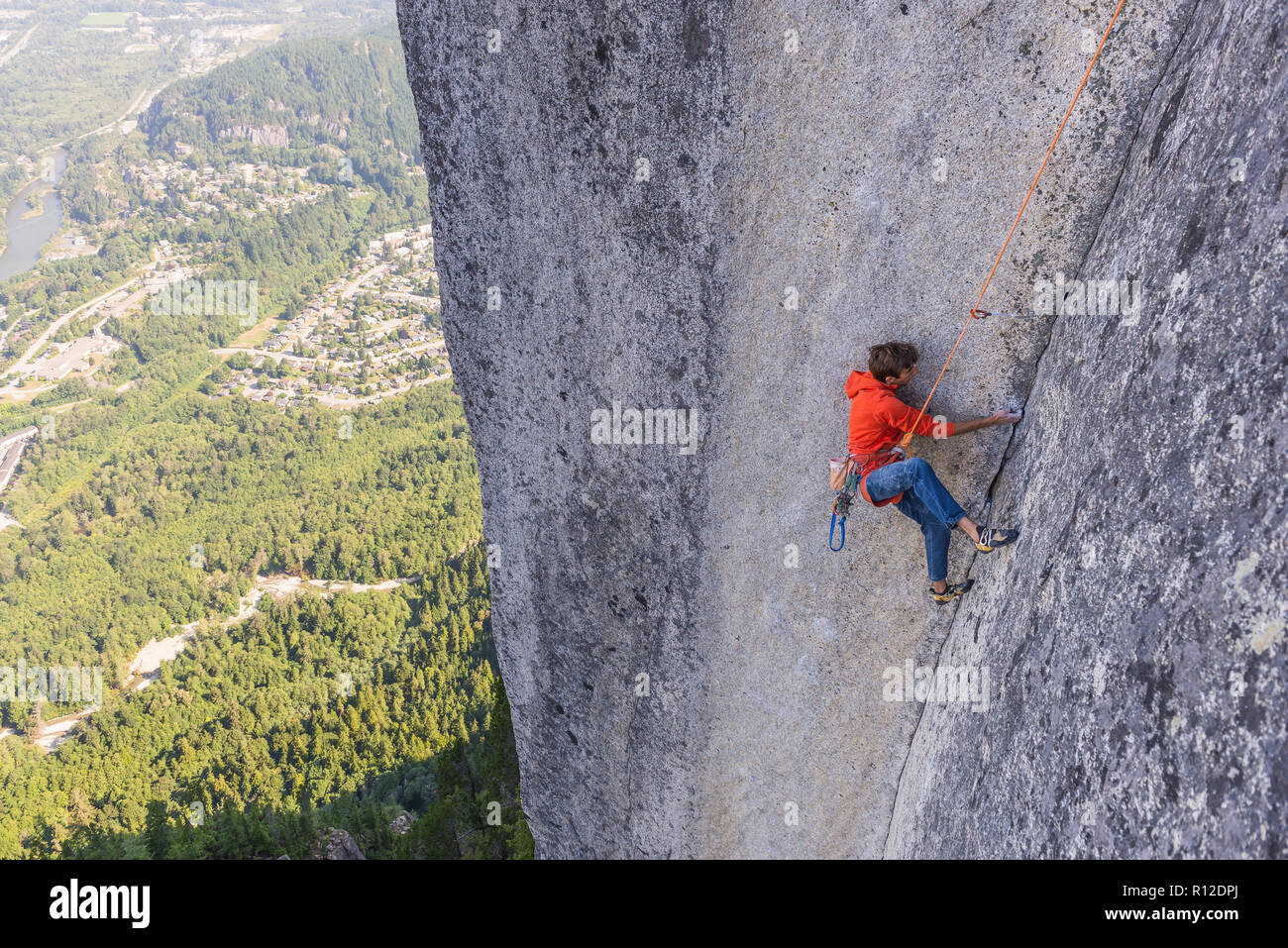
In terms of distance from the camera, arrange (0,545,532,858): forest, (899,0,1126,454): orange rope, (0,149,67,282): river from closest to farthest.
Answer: (899,0,1126,454): orange rope
(0,545,532,858): forest
(0,149,67,282): river

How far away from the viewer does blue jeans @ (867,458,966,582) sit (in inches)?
199

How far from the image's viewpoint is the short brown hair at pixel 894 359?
507cm

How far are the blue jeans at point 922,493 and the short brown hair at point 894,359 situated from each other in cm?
59

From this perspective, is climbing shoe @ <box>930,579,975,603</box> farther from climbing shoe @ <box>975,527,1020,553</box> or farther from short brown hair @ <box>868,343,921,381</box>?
short brown hair @ <box>868,343,921,381</box>

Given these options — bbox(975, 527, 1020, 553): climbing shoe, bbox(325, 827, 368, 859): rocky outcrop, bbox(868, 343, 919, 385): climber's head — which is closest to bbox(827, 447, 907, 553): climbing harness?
bbox(868, 343, 919, 385): climber's head

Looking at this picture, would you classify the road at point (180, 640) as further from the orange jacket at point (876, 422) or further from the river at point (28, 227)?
the river at point (28, 227)

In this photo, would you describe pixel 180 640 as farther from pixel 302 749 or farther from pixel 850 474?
pixel 850 474

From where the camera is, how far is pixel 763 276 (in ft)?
18.5

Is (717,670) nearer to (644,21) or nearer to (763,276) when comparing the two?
(763,276)

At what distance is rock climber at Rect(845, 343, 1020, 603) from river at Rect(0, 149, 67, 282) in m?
189

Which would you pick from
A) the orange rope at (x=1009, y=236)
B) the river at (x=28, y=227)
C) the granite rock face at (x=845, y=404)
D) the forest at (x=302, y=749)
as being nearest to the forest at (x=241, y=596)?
the forest at (x=302, y=749)

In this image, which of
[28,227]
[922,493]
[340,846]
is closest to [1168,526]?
[922,493]
